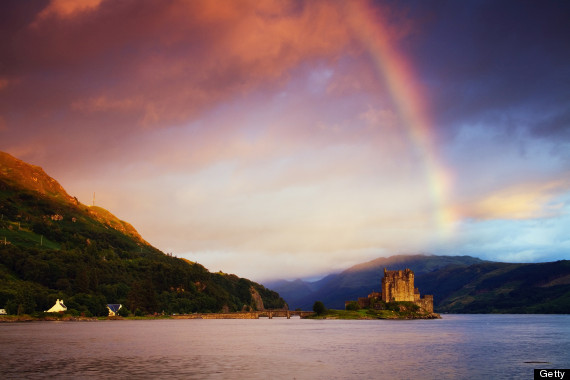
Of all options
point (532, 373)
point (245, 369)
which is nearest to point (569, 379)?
point (532, 373)

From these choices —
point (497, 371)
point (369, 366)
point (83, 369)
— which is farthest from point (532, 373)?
point (83, 369)

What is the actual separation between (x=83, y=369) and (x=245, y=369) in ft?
68.1

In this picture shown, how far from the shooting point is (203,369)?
63531 mm

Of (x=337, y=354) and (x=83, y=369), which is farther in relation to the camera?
(x=337, y=354)

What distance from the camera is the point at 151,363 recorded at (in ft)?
230

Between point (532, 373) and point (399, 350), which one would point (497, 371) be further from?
point (399, 350)

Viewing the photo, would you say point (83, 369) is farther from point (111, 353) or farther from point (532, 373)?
point (532, 373)

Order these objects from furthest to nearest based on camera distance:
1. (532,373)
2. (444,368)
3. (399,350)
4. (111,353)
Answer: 1. (399,350)
2. (111,353)
3. (444,368)
4. (532,373)

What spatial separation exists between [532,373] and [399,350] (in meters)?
38.0

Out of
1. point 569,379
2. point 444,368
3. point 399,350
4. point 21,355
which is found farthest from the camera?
point 399,350

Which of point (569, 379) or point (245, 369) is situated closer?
point (569, 379)

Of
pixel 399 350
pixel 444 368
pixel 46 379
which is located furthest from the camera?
pixel 399 350

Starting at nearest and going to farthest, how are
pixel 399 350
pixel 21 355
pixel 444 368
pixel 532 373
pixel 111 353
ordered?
pixel 532 373
pixel 444 368
pixel 21 355
pixel 111 353
pixel 399 350

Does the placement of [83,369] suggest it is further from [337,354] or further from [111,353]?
[337,354]
